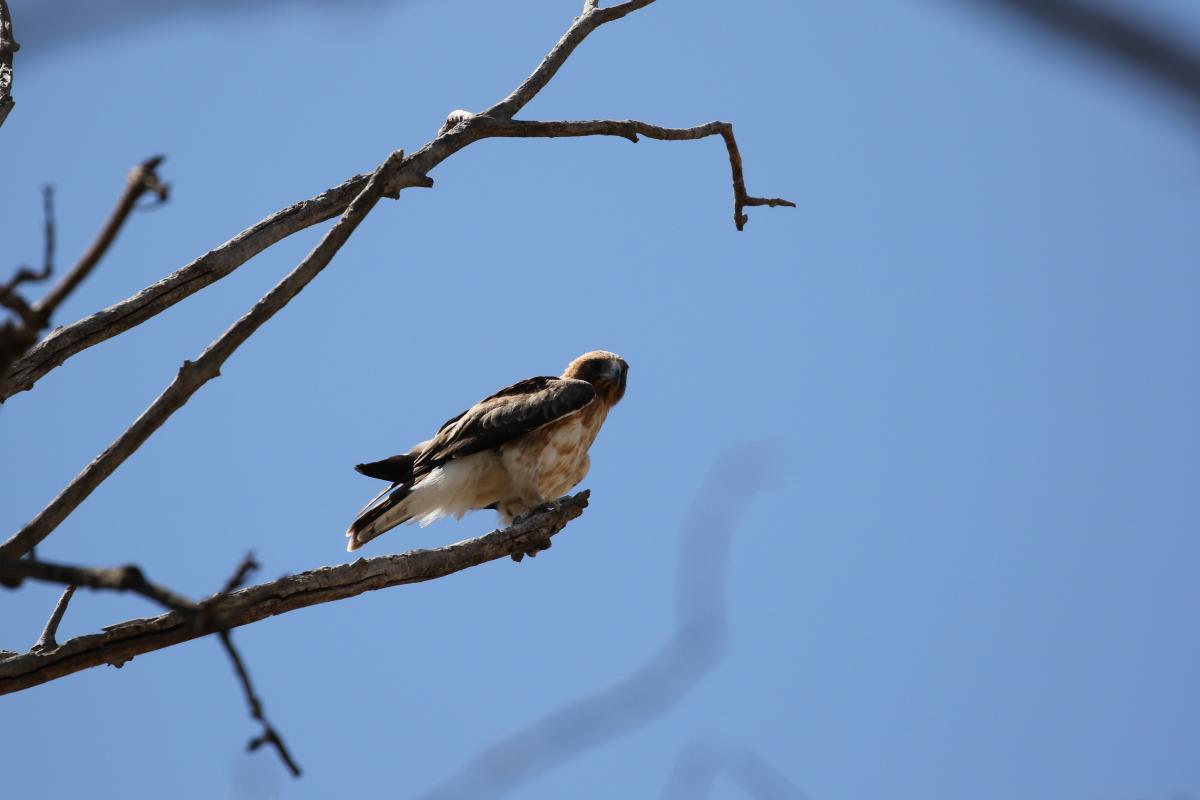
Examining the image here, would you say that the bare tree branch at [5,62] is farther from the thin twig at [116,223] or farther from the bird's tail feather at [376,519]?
the thin twig at [116,223]

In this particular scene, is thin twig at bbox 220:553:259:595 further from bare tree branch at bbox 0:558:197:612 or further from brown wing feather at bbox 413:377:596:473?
brown wing feather at bbox 413:377:596:473

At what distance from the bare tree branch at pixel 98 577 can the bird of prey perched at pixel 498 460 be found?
466cm

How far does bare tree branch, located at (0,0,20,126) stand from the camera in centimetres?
524

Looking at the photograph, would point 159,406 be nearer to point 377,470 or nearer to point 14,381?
point 14,381

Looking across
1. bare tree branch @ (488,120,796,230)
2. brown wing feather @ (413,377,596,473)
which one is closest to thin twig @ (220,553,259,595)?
bare tree branch @ (488,120,796,230)

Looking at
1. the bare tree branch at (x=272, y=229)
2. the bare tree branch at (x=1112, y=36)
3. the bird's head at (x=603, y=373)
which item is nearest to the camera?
the bare tree branch at (x=1112, y=36)

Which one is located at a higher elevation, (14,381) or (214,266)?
(214,266)

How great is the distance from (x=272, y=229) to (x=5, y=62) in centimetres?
160

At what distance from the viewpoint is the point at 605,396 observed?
845cm

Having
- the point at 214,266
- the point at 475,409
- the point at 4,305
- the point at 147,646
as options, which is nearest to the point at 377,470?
the point at 475,409

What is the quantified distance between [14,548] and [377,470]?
3693 millimetres

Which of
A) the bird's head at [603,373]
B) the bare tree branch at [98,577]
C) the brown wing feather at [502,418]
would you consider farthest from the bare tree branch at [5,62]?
the bird's head at [603,373]

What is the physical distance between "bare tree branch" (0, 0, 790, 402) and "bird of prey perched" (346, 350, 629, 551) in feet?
7.07

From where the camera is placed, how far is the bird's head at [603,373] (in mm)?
8453
